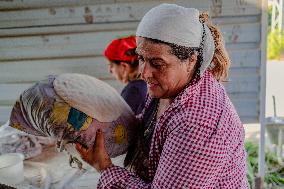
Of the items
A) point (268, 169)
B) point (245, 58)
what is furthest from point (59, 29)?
point (268, 169)

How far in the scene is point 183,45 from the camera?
1.30 meters

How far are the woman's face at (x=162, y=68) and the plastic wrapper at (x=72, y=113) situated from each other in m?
0.28

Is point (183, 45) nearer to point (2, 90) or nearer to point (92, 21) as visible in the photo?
point (92, 21)

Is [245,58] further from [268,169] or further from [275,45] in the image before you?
[275,45]

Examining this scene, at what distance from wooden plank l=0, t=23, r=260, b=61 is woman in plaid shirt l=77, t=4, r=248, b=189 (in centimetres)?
185

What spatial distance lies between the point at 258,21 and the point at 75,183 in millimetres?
1876

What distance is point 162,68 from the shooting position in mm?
1319

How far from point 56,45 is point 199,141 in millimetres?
2261

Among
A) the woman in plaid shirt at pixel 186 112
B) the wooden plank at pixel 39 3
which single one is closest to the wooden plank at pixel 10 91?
the wooden plank at pixel 39 3

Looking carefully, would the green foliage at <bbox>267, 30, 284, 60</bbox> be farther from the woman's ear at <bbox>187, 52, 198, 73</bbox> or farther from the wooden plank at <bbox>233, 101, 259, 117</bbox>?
the woman's ear at <bbox>187, 52, 198, 73</bbox>

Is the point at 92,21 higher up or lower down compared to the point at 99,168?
higher up

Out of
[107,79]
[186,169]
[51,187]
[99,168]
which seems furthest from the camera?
[107,79]

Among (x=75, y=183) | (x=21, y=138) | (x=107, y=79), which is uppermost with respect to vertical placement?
(x=107, y=79)

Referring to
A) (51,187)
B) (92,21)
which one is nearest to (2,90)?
(92,21)
